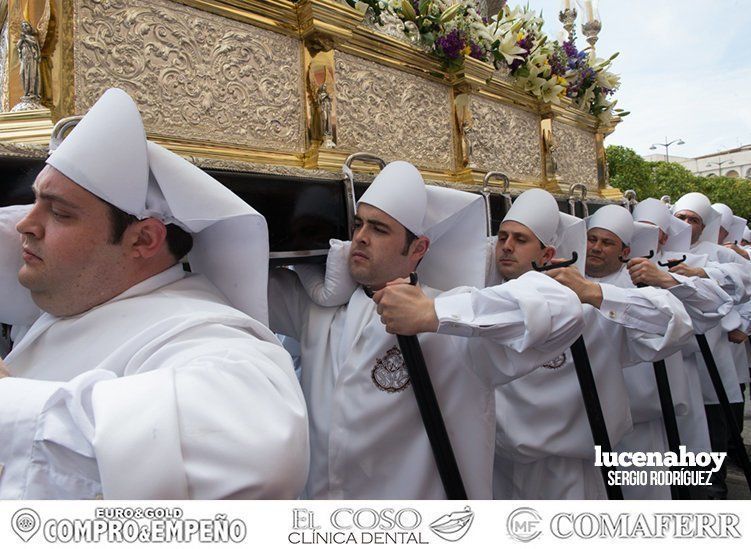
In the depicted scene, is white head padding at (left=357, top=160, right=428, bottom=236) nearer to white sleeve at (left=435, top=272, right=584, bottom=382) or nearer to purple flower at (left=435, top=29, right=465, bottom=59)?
white sleeve at (left=435, top=272, right=584, bottom=382)

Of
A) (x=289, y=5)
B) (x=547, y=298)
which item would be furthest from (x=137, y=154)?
(x=289, y=5)

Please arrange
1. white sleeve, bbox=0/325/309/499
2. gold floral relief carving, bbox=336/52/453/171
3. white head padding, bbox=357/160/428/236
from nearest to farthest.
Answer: white sleeve, bbox=0/325/309/499 < white head padding, bbox=357/160/428/236 < gold floral relief carving, bbox=336/52/453/171

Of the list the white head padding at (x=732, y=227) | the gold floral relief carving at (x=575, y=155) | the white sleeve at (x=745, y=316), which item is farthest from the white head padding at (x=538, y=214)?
the white head padding at (x=732, y=227)

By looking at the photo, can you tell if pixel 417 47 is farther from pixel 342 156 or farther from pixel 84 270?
pixel 84 270

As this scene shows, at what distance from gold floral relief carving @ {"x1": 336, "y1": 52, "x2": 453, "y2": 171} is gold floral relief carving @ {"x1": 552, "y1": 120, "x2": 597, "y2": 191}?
54.6 inches

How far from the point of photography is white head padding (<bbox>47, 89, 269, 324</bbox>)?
1.21 meters

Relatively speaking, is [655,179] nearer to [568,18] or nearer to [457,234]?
[568,18]

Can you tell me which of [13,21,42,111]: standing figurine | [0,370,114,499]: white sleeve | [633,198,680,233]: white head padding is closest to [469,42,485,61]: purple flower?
Answer: [633,198,680,233]: white head padding

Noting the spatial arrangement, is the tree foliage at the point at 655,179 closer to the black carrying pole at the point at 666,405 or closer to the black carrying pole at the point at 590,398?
the black carrying pole at the point at 666,405

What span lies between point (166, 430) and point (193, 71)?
1.77 meters

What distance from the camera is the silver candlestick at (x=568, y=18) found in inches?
209

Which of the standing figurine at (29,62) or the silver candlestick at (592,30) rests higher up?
the silver candlestick at (592,30)

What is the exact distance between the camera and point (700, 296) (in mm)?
3129

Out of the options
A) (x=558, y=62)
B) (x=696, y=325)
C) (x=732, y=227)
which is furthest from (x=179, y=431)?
(x=732, y=227)
